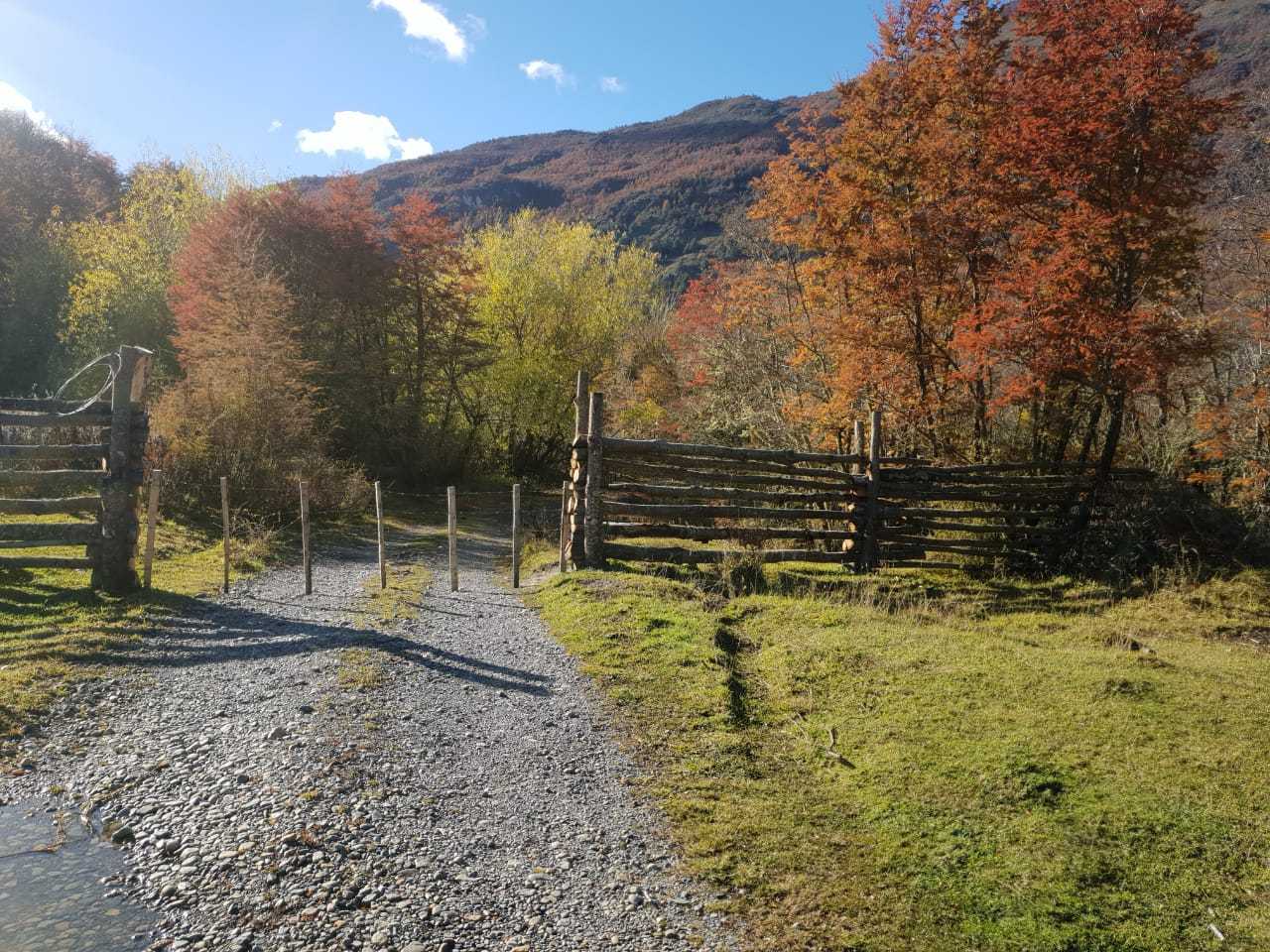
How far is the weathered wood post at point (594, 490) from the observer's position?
10086 mm

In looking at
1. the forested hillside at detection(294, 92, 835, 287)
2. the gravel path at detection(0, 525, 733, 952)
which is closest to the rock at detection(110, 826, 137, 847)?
the gravel path at detection(0, 525, 733, 952)

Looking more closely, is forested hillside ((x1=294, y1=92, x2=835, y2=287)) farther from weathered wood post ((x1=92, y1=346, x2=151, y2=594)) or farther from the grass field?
weathered wood post ((x1=92, y1=346, x2=151, y2=594))

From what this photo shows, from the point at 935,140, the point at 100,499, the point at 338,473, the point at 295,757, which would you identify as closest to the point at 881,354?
the point at 935,140

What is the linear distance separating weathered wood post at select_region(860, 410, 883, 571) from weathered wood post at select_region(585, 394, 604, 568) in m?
4.05

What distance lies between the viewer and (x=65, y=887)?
135 inches

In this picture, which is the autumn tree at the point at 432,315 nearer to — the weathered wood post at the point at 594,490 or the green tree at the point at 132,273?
the green tree at the point at 132,273

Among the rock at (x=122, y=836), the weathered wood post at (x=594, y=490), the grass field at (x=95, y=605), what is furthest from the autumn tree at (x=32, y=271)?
the rock at (x=122, y=836)

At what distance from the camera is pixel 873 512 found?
11.1 m

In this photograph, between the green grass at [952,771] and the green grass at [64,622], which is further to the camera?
the green grass at [64,622]

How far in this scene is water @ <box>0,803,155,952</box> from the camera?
310cm

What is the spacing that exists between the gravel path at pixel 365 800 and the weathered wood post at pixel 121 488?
1.77 meters

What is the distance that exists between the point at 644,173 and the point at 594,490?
7717 cm

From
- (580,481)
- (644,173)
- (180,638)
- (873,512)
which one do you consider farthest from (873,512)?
(644,173)

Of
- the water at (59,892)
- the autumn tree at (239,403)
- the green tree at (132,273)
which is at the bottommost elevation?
the water at (59,892)
